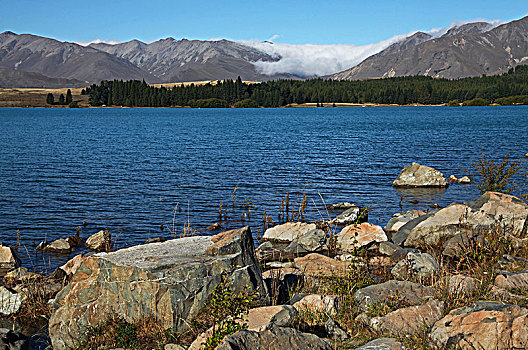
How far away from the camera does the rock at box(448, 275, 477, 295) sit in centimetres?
998

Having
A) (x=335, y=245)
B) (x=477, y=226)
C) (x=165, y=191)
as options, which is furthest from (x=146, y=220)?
(x=477, y=226)

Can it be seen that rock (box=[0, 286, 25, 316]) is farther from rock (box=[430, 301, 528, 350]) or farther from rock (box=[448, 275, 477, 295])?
rock (box=[448, 275, 477, 295])

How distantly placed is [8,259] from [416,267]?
14.0 m

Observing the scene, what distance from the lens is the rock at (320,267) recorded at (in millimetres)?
13424

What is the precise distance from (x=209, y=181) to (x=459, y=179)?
18.2 meters

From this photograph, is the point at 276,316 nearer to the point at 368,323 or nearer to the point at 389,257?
the point at 368,323

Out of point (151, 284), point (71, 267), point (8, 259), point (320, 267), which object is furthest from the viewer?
point (8, 259)

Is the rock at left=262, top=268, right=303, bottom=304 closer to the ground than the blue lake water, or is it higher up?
higher up

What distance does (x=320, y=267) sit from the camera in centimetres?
1426

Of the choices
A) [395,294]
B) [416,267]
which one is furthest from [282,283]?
[416,267]

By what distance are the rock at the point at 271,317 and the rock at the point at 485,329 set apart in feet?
7.67

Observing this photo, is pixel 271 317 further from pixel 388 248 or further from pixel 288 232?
pixel 288 232

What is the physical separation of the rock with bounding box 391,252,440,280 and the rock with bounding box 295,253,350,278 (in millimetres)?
1435

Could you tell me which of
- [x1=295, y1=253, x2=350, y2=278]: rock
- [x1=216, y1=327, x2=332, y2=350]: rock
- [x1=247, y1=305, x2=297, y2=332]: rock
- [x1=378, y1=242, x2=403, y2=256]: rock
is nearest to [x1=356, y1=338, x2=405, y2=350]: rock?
[x1=216, y1=327, x2=332, y2=350]: rock
